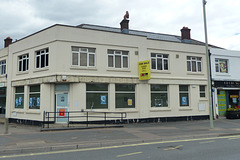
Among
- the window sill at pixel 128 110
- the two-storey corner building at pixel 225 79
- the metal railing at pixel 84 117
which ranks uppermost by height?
the two-storey corner building at pixel 225 79

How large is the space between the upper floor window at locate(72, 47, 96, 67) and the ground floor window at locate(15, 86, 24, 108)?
5647 millimetres

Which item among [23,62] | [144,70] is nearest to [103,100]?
[144,70]

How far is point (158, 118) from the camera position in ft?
58.4

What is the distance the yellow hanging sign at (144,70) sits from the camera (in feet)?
54.6

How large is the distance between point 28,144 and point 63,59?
7.49 m

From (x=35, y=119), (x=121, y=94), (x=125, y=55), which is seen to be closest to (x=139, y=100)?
(x=121, y=94)

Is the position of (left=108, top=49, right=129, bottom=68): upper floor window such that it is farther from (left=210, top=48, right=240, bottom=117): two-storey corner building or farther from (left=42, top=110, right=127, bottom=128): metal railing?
(left=210, top=48, right=240, bottom=117): two-storey corner building

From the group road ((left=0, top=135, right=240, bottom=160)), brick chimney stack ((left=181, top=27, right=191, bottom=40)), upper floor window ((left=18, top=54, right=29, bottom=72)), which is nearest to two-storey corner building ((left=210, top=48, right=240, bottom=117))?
brick chimney stack ((left=181, top=27, right=191, bottom=40))

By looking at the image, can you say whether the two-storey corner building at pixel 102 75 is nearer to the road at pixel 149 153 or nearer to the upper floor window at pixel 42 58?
the upper floor window at pixel 42 58

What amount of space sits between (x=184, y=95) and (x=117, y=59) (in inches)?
271

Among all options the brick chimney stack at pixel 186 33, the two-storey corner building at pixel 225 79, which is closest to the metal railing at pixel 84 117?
the two-storey corner building at pixel 225 79

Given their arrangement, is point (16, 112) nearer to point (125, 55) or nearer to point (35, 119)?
point (35, 119)

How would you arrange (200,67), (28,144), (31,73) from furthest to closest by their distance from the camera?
1. (200,67)
2. (31,73)
3. (28,144)

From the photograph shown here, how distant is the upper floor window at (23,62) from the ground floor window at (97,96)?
227 inches
